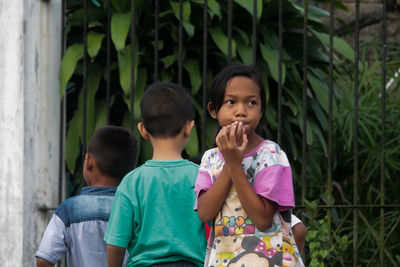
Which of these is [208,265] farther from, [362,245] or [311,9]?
[311,9]

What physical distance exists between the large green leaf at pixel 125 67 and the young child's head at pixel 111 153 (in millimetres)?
1422

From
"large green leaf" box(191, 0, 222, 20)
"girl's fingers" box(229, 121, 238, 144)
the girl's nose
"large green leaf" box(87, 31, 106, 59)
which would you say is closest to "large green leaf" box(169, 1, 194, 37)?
"large green leaf" box(191, 0, 222, 20)

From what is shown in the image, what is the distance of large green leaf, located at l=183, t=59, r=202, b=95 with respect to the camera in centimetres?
451

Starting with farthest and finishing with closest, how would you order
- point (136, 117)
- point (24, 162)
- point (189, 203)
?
1. point (136, 117)
2. point (24, 162)
3. point (189, 203)

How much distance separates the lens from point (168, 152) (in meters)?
2.47

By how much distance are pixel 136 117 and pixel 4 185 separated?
0.86 meters

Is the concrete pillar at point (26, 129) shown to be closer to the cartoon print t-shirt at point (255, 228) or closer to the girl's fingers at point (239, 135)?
the cartoon print t-shirt at point (255, 228)

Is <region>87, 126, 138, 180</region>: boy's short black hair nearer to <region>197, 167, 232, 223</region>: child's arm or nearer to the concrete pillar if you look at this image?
<region>197, 167, 232, 223</region>: child's arm

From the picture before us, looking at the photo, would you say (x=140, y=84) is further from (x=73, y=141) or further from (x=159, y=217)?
(x=159, y=217)

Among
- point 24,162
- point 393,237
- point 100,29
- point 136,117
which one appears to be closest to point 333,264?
point 393,237

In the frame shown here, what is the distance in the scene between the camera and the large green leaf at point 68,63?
418cm

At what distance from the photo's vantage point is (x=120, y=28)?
4430 millimetres

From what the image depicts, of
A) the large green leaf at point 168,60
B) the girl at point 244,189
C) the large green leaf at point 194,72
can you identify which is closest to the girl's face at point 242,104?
the girl at point 244,189

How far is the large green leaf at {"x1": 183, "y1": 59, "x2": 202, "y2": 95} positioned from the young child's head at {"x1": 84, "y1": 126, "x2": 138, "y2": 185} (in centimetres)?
163
